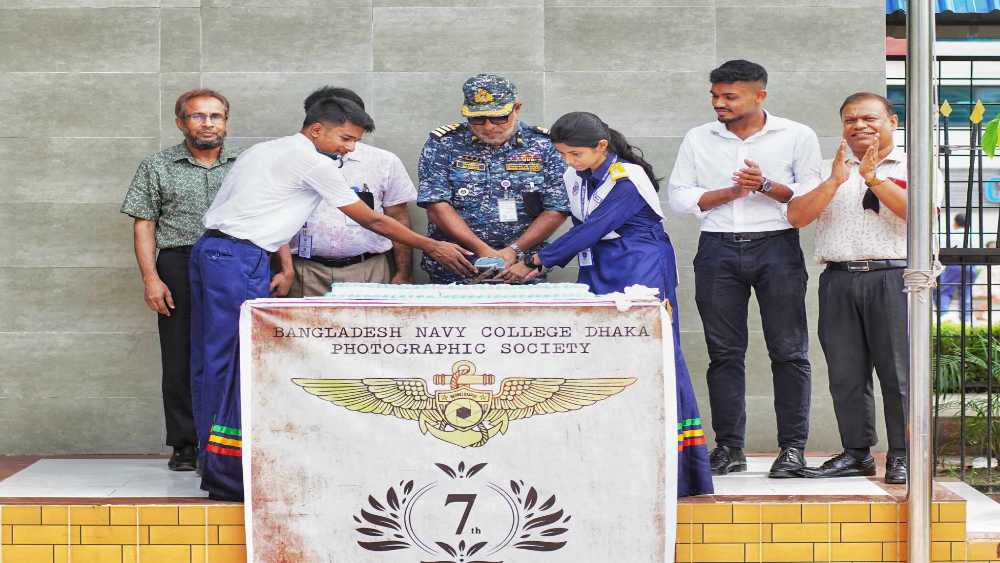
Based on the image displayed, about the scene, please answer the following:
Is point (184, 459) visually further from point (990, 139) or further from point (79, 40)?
point (990, 139)

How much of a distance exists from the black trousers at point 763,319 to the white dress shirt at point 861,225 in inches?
7.3

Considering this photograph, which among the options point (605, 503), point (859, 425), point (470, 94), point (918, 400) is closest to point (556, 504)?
point (605, 503)

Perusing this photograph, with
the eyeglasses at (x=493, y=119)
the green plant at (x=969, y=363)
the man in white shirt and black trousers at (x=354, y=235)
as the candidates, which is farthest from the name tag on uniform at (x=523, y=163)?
the green plant at (x=969, y=363)

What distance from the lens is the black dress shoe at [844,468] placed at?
4887 mm

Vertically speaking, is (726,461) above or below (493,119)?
below

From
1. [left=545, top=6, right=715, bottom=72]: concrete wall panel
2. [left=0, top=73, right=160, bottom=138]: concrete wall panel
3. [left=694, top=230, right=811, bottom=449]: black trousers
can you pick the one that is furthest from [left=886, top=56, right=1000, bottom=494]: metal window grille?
[left=0, top=73, right=160, bottom=138]: concrete wall panel

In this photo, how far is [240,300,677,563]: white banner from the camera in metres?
4.04

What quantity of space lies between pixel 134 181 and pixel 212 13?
3.29 ft

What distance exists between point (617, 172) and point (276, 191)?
1.27 m

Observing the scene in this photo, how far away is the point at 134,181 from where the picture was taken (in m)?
5.32

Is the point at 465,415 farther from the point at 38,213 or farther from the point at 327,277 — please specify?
the point at 38,213

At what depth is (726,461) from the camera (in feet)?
16.4

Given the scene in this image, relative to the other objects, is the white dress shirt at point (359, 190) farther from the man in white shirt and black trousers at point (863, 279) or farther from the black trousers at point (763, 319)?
the man in white shirt and black trousers at point (863, 279)

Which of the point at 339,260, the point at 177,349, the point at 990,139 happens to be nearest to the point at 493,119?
the point at 339,260
